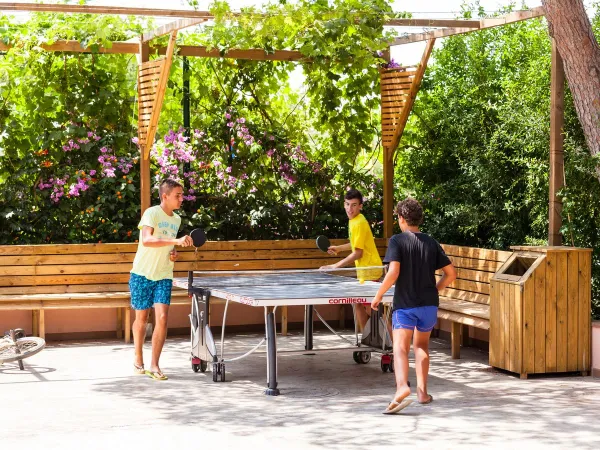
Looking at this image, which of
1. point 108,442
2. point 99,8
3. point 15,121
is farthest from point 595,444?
point 15,121

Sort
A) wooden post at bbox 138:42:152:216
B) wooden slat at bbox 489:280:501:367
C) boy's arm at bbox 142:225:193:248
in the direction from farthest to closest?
wooden post at bbox 138:42:152:216
wooden slat at bbox 489:280:501:367
boy's arm at bbox 142:225:193:248

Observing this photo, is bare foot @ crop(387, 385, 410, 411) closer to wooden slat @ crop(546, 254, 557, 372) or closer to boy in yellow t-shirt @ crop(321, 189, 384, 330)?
wooden slat @ crop(546, 254, 557, 372)

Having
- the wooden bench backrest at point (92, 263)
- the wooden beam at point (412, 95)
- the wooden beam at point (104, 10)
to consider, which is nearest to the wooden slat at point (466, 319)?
the wooden bench backrest at point (92, 263)

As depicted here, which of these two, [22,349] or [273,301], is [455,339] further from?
[22,349]

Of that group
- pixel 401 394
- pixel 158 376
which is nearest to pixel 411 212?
pixel 401 394

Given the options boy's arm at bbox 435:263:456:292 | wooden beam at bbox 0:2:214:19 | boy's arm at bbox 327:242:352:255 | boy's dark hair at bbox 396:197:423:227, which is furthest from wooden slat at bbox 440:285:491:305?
wooden beam at bbox 0:2:214:19

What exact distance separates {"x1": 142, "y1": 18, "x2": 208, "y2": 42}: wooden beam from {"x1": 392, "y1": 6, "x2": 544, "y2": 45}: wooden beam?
2.65m

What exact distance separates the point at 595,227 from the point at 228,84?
5010 millimetres

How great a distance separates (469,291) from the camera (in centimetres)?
1045

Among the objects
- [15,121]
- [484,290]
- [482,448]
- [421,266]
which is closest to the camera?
[482,448]

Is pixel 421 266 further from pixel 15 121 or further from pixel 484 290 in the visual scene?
pixel 15 121

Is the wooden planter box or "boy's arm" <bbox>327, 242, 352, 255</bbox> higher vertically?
"boy's arm" <bbox>327, 242, 352, 255</bbox>

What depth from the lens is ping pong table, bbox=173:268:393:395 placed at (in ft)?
25.3

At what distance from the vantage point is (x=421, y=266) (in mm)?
7266
